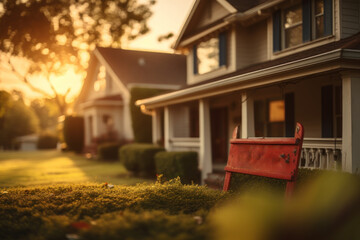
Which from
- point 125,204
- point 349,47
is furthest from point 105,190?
point 349,47

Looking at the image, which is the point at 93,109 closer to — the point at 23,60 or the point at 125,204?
the point at 23,60

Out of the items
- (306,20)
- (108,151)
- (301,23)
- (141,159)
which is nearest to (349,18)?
(306,20)

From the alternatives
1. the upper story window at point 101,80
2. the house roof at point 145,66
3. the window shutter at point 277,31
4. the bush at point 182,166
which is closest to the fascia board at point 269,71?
the bush at point 182,166

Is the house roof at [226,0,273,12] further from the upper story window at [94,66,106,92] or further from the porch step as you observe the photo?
the upper story window at [94,66,106,92]

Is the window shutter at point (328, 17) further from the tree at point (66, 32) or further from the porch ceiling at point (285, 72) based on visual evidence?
the tree at point (66, 32)

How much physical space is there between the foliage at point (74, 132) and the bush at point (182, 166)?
18591 mm

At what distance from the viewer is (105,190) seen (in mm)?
6324

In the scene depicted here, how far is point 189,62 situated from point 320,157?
8.66 meters

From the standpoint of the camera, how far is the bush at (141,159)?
536 inches

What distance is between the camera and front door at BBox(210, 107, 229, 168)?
49.0 ft

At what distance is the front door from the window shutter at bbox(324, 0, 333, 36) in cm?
618

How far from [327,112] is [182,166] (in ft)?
14.9

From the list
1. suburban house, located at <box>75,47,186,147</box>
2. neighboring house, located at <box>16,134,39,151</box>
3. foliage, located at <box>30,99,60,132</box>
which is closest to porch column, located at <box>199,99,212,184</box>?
suburban house, located at <box>75,47,186,147</box>

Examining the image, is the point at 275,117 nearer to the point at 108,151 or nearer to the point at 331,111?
the point at 331,111
